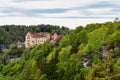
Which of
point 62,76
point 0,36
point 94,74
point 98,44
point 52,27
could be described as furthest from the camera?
point 52,27

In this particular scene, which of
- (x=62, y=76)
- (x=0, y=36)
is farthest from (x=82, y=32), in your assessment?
(x=0, y=36)

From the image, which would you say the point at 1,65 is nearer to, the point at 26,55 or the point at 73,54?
the point at 26,55

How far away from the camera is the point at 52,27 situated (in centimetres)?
16600

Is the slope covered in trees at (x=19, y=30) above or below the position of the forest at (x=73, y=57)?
below

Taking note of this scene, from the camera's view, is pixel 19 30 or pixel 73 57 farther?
pixel 19 30

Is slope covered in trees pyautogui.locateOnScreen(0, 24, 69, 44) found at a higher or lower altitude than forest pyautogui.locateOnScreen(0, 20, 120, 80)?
lower

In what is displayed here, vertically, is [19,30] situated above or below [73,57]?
below

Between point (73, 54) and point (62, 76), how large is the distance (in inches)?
392

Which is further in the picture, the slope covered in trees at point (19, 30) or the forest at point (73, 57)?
the slope covered in trees at point (19, 30)

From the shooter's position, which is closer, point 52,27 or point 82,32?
point 82,32

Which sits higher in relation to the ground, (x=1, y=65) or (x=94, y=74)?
(x=94, y=74)

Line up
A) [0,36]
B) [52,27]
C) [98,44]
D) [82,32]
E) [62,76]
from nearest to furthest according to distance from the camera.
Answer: [62,76]
[98,44]
[82,32]
[0,36]
[52,27]

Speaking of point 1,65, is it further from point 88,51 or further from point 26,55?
point 88,51

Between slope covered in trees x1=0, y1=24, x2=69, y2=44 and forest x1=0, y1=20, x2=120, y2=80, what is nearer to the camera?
forest x1=0, y1=20, x2=120, y2=80
